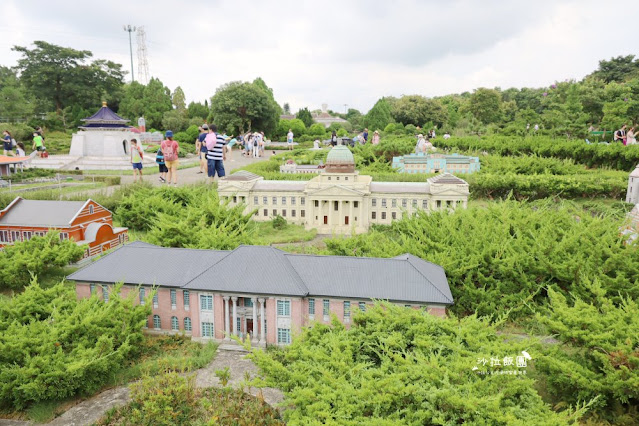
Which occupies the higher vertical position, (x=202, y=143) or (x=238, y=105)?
(x=238, y=105)

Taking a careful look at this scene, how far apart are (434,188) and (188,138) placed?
53.6m

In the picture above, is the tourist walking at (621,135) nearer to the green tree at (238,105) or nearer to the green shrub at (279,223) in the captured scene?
the green shrub at (279,223)

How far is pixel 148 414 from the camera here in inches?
554

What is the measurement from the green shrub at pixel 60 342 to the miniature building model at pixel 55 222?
8.36 meters

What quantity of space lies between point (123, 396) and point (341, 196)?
21979 millimetres

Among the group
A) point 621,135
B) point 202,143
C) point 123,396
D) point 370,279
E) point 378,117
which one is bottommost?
point 123,396

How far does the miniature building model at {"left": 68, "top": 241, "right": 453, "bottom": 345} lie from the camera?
18.5 metres

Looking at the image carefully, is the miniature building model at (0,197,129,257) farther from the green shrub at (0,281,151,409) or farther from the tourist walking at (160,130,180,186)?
the green shrub at (0,281,151,409)

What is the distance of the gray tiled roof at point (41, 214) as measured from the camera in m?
26.0

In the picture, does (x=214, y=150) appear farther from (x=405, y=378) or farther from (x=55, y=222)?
(x=405, y=378)

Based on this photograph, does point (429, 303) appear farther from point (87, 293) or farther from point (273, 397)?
point (87, 293)

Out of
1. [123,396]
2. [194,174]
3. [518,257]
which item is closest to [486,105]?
[194,174]

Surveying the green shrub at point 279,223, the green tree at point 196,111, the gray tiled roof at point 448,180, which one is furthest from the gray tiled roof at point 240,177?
the green tree at point 196,111

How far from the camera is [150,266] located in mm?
20484
